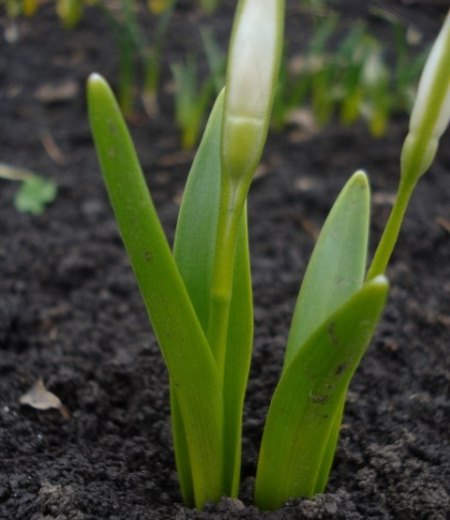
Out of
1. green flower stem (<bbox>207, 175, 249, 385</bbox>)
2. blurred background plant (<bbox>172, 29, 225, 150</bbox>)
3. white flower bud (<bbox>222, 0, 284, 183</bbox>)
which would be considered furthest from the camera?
blurred background plant (<bbox>172, 29, 225, 150</bbox>)

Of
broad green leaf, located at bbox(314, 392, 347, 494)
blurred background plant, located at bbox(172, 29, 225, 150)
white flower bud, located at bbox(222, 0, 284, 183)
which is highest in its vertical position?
blurred background plant, located at bbox(172, 29, 225, 150)

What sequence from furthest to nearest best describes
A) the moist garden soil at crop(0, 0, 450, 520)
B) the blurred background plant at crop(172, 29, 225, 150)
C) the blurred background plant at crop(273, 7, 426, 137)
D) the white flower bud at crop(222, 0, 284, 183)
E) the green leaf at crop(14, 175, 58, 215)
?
the blurred background plant at crop(273, 7, 426, 137) → the blurred background plant at crop(172, 29, 225, 150) → the green leaf at crop(14, 175, 58, 215) → the moist garden soil at crop(0, 0, 450, 520) → the white flower bud at crop(222, 0, 284, 183)

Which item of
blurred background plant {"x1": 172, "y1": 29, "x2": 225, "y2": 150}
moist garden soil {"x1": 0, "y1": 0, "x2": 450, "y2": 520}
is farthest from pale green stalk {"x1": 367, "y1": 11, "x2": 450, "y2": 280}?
blurred background plant {"x1": 172, "y1": 29, "x2": 225, "y2": 150}

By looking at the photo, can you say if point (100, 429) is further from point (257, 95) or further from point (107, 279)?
point (257, 95)

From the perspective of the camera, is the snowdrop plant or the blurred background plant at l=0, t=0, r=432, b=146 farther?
the blurred background plant at l=0, t=0, r=432, b=146

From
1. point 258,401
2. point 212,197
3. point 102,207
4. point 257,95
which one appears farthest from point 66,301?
point 257,95

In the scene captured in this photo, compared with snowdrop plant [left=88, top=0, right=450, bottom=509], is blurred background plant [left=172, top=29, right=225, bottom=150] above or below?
above

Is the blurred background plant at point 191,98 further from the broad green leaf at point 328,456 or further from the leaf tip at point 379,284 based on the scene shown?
the leaf tip at point 379,284

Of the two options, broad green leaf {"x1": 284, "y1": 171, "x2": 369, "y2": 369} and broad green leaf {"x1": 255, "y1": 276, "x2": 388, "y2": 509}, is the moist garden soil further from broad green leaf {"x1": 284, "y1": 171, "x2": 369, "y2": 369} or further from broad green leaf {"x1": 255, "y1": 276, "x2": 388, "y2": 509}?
broad green leaf {"x1": 284, "y1": 171, "x2": 369, "y2": 369}
